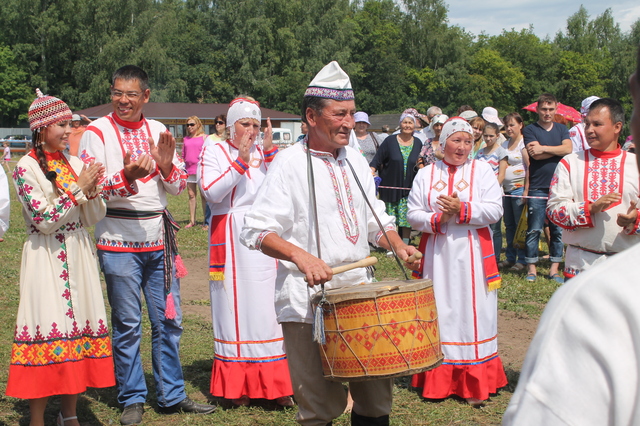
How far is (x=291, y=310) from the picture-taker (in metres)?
3.38

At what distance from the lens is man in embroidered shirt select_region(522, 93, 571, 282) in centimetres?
882

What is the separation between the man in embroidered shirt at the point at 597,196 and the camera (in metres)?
4.67

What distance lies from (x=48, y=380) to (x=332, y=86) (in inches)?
98.5

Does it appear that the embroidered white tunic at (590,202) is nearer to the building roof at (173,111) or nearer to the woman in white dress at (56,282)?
the woman in white dress at (56,282)

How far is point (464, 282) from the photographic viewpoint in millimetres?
5121

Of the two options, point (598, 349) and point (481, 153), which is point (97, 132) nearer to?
point (598, 349)

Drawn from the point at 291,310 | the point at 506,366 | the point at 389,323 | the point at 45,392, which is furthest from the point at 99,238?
the point at 506,366

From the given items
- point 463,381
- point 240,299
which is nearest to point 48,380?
point 240,299

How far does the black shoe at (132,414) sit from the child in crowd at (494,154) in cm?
631

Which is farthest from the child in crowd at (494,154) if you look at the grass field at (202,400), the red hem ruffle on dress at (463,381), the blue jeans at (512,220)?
the red hem ruffle on dress at (463,381)

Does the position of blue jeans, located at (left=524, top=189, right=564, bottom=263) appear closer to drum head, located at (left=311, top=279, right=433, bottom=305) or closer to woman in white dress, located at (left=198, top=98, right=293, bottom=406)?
woman in white dress, located at (left=198, top=98, right=293, bottom=406)

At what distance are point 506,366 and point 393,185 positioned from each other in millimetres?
5048

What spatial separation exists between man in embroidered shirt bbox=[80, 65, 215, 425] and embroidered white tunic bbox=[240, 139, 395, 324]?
124 centimetres

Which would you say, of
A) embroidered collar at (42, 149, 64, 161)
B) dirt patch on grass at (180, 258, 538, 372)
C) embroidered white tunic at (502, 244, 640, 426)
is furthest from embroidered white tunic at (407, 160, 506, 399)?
embroidered white tunic at (502, 244, 640, 426)
